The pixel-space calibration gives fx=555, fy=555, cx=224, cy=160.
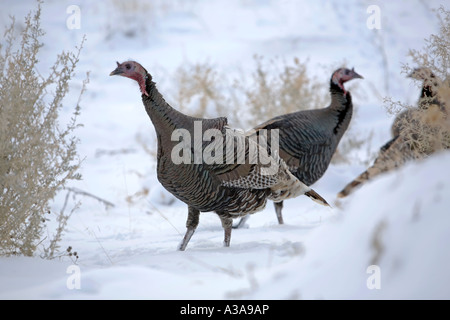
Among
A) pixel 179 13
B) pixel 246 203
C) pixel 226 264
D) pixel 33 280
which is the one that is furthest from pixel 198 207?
pixel 179 13

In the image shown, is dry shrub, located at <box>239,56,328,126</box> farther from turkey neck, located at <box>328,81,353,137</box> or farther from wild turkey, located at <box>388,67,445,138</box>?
wild turkey, located at <box>388,67,445,138</box>

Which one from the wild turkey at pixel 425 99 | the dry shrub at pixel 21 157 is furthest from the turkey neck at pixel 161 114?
the wild turkey at pixel 425 99

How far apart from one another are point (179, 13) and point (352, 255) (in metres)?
14.3

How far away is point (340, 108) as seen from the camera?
5.53 m

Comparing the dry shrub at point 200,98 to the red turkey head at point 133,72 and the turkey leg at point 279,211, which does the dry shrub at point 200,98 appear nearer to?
the turkey leg at point 279,211

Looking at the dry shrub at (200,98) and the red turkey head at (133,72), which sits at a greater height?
the dry shrub at (200,98)

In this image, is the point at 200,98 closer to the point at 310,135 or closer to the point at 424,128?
the point at 310,135

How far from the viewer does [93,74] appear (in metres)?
12.3

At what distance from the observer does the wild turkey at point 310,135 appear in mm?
5059

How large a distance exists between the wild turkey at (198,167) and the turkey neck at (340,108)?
4.96ft

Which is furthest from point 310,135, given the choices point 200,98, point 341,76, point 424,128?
point 200,98

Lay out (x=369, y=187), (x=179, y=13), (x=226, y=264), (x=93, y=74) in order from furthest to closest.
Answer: (x=179, y=13) < (x=93, y=74) < (x=226, y=264) < (x=369, y=187)

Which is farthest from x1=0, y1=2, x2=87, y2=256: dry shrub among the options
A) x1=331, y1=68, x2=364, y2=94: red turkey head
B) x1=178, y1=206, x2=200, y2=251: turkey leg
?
x1=331, y1=68, x2=364, y2=94: red turkey head
